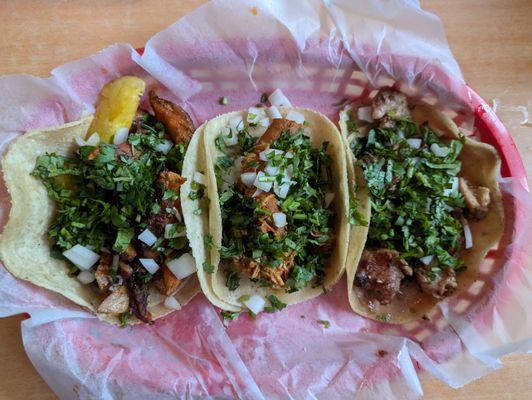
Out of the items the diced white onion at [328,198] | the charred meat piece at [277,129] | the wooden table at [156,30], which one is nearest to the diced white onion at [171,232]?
the charred meat piece at [277,129]

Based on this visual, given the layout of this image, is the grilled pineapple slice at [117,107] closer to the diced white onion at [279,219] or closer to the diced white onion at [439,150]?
the diced white onion at [279,219]

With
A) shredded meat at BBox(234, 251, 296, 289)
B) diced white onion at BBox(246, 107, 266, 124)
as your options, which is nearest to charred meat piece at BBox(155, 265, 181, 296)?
shredded meat at BBox(234, 251, 296, 289)

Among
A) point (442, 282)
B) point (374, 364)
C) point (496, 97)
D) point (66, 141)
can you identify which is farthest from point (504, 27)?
point (66, 141)

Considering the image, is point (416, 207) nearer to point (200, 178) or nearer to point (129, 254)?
point (200, 178)

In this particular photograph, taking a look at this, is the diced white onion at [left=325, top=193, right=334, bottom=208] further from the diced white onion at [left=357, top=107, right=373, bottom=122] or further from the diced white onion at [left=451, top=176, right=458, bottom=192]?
the diced white onion at [left=451, top=176, right=458, bottom=192]

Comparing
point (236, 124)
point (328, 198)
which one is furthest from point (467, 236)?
point (236, 124)
